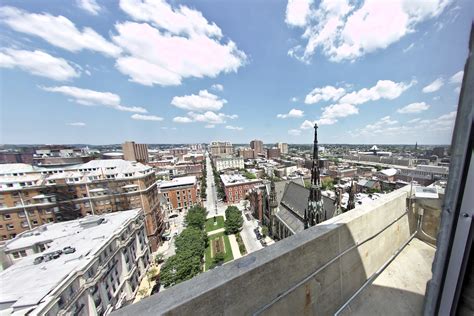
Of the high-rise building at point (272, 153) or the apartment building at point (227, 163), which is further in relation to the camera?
the high-rise building at point (272, 153)

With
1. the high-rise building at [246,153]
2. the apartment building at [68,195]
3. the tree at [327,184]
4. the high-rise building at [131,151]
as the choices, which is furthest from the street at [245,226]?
the high-rise building at [246,153]

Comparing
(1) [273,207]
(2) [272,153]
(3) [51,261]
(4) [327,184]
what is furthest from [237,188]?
(2) [272,153]

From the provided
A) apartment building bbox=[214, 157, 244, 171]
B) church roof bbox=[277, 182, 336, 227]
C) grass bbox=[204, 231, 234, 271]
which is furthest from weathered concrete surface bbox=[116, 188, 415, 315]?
apartment building bbox=[214, 157, 244, 171]

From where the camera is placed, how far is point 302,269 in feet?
7.29

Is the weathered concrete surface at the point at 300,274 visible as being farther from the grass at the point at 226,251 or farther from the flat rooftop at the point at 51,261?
the grass at the point at 226,251

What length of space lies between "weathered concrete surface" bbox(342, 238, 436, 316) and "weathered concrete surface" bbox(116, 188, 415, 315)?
0.18 m

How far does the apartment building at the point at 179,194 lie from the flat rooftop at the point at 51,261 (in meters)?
20.5

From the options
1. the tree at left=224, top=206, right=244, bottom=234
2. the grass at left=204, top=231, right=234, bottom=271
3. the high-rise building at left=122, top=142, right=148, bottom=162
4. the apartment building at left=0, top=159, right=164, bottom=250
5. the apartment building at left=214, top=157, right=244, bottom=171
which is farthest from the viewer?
the apartment building at left=214, top=157, right=244, bottom=171

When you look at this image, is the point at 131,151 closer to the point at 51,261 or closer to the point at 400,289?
the point at 51,261

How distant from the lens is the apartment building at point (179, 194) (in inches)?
1551

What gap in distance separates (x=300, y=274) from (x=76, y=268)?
50.3 ft

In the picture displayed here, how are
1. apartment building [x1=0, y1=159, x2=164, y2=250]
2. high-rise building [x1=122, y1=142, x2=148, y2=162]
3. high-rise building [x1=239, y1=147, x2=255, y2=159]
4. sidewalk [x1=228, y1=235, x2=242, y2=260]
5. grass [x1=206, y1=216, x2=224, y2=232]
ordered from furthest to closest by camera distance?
high-rise building [x1=239, y1=147, x2=255, y2=159], high-rise building [x1=122, y1=142, x2=148, y2=162], grass [x1=206, y1=216, x2=224, y2=232], sidewalk [x1=228, y1=235, x2=242, y2=260], apartment building [x1=0, y1=159, x2=164, y2=250]

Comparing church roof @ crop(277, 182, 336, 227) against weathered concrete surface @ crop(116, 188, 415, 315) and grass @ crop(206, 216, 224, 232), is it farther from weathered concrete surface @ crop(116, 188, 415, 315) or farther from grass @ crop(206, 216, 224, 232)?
weathered concrete surface @ crop(116, 188, 415, 315)

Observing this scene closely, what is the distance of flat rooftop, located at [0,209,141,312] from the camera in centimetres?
894
